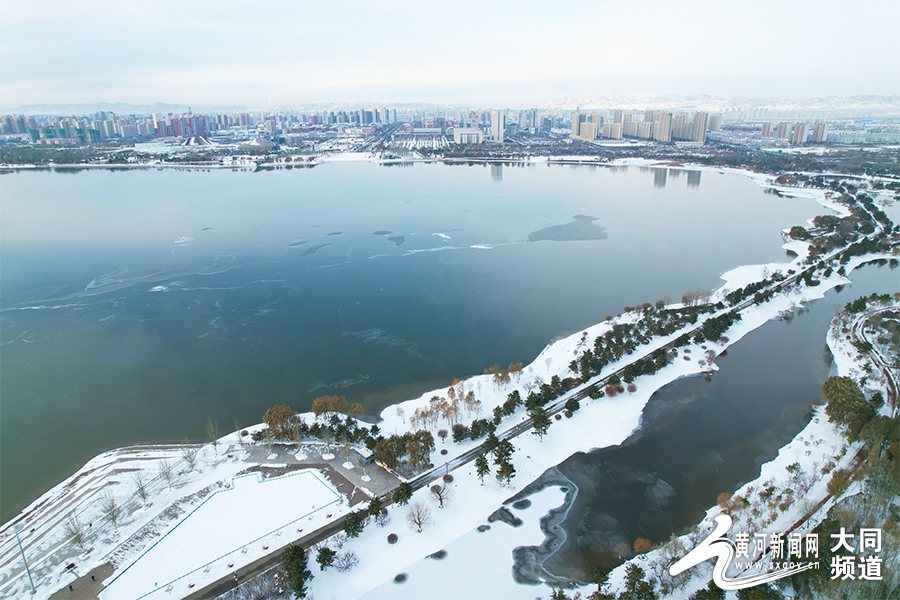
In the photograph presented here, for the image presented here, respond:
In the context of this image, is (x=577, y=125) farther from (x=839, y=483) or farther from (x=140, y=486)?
(x=140, y=486)

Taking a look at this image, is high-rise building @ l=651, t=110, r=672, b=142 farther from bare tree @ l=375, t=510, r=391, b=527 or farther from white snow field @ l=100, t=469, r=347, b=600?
white snow field @ l=100, t=469, r=347, b=600

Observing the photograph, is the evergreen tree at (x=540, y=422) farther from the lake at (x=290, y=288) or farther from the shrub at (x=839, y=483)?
the shrub at (x=839, y=483)

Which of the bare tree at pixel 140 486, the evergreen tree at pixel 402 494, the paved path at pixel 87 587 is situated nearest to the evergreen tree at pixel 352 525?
the evergreen tree at pixel 402 494

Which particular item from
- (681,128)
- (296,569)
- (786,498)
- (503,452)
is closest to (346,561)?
(296,569)

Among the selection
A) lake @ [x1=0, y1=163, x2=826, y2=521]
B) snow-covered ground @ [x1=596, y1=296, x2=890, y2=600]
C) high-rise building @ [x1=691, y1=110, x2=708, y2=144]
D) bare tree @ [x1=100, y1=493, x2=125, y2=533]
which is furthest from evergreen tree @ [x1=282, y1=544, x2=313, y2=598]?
high-rise building @ [x1=691, y1=110, x2=708, y2=144]

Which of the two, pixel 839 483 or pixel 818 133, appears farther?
pixel 818 133

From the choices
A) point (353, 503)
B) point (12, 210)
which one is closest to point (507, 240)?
point (353, 503)
